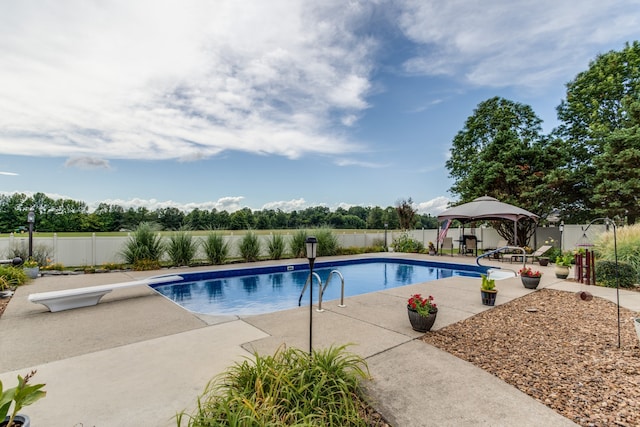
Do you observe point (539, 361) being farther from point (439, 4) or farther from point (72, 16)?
point (72, 16)

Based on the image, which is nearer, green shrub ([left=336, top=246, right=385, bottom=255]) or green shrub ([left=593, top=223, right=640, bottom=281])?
green shrub ([left=593, top=223, right=640, bottom=281])

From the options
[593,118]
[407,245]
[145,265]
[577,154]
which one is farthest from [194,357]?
[593,118]

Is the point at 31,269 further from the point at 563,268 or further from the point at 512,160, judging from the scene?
the point at 512,160

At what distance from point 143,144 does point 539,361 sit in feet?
43.4

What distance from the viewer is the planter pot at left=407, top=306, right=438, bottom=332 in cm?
384

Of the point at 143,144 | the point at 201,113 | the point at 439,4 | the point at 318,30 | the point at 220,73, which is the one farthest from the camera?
the point at 143,144

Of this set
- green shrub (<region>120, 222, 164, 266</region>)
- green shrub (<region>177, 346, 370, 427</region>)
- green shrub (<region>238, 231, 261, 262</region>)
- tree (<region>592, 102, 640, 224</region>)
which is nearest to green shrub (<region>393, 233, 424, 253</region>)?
tree (<region>592, 102, 640, 224</region>)

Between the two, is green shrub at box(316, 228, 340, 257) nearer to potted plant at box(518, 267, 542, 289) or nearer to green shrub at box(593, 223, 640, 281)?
potted plant at box(518, 267, 542, 289)

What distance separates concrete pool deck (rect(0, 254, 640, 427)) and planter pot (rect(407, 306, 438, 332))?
0.10 meters

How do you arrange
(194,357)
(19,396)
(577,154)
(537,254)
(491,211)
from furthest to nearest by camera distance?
(577,154) < (491,211) < (537,254) < (194,357) < (19,396)

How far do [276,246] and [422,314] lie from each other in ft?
29.6

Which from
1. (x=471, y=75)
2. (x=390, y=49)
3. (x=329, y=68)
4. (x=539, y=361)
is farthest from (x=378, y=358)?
(x=471, y=75)

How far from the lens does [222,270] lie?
941 cm

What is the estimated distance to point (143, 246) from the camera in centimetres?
973
